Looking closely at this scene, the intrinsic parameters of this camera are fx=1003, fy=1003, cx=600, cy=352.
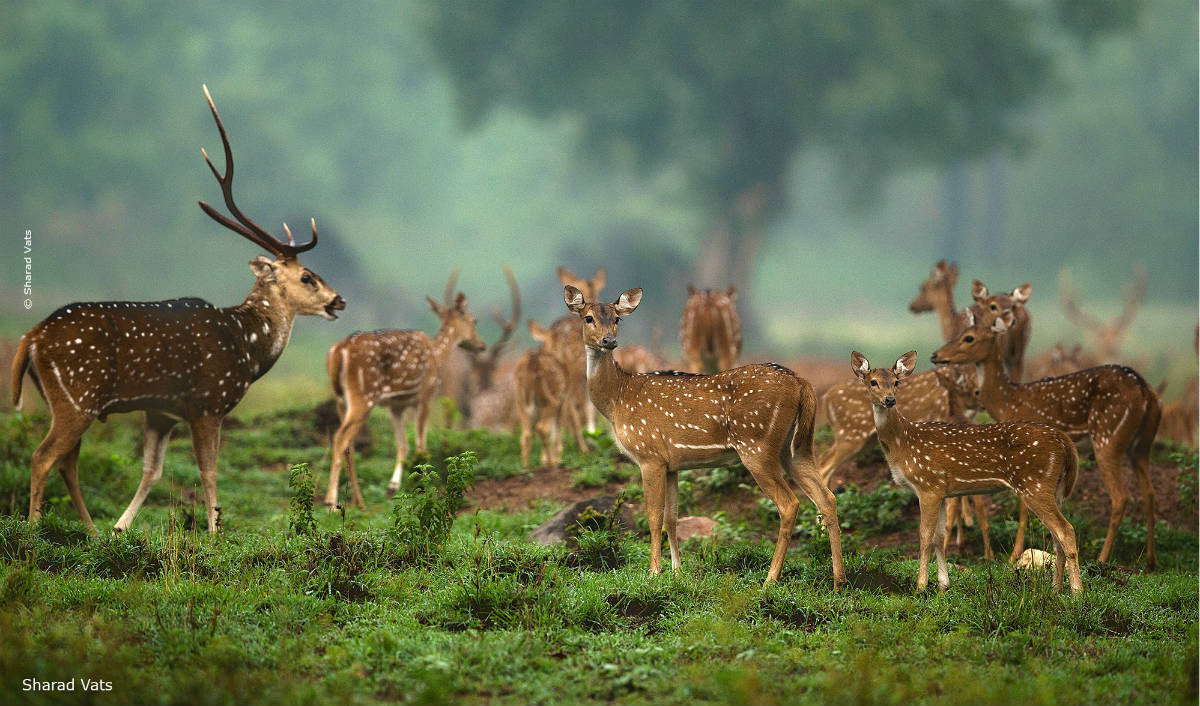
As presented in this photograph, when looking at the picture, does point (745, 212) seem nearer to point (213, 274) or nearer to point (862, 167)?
point (862, 167)

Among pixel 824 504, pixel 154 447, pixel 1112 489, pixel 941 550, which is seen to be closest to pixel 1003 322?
pixel 1112 489

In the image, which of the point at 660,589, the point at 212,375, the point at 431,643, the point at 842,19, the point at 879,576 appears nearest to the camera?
the point at 431,643

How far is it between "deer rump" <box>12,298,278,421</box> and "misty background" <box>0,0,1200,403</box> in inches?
1012

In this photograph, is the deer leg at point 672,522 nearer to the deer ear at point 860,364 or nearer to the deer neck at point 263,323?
the deer ear at point 860,364

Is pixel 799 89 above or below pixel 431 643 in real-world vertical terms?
above

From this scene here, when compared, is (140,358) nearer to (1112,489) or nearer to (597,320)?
(597,320)

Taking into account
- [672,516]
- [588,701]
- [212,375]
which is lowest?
[588,701]

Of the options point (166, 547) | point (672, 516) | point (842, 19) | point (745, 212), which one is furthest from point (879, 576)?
point (842, 19)

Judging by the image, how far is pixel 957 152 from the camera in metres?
37.2

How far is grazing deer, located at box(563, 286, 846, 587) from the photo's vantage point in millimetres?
7016

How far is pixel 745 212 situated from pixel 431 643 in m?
32.0

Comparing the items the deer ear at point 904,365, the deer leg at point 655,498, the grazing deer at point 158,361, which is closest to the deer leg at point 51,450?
the grazing deer at point 158,361

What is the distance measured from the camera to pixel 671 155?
39281 millimetres

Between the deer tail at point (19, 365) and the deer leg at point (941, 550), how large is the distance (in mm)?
6834
